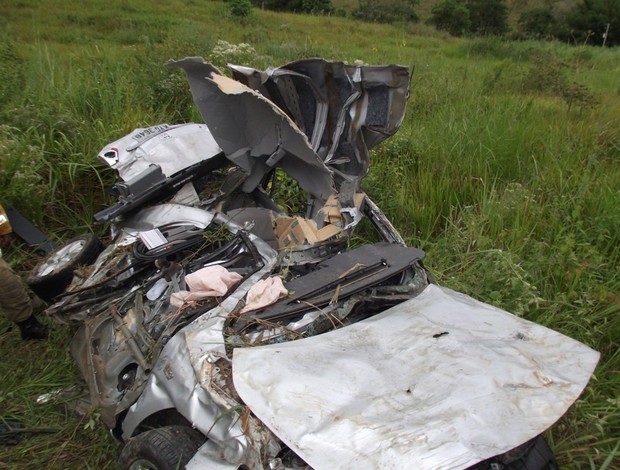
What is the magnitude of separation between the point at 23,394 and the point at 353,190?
2.32 meters

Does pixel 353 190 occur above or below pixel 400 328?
above

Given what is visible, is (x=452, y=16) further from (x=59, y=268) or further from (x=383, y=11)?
(x=59, y=268)

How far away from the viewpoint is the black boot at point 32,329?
3160 millimetres

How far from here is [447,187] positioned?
4.30 metres

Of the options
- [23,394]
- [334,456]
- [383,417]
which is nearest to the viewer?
[334,456]

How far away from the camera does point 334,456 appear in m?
1.40

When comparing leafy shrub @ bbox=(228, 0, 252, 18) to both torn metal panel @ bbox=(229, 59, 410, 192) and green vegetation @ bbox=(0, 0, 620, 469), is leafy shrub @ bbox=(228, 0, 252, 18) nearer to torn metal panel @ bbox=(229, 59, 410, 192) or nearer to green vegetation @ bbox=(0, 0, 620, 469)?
green vegetation @ bbox=(0, 0, 620, 469)

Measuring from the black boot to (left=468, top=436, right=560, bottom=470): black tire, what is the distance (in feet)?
9.47

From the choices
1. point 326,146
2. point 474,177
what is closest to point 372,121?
point 326,146

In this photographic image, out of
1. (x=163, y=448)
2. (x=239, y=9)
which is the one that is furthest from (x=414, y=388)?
(x=239, y=9)

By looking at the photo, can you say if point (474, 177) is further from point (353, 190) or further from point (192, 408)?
point (192, 408)

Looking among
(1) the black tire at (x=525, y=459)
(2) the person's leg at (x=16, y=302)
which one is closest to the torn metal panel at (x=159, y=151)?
(2) the person's leg at (x=16, y=302)

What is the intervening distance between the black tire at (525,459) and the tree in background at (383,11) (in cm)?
2003

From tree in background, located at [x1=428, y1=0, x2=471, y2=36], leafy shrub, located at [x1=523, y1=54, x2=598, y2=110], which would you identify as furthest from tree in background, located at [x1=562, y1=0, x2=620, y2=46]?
leafy shrub, located at [x1=523, y1=54, x2=598, y2=110]
